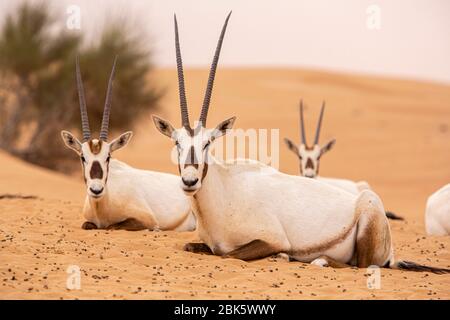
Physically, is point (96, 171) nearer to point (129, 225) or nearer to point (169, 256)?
point (129, 225)

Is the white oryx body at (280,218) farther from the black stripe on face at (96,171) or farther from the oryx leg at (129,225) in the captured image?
the oryx leg at (129,225)

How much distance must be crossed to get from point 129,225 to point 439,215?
4089 millimetres

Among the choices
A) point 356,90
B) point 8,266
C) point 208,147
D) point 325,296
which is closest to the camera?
point 325,296

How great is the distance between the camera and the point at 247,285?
19.3ft

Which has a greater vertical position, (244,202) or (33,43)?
(33,43)

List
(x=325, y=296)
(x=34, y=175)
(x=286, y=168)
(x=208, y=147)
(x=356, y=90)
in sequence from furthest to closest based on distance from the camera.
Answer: (x=356, y=90) < (x=286, y=168) < (x=34, y=175) < (x=208, y=147) < (x=325, y=296)

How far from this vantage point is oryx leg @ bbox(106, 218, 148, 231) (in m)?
8.80

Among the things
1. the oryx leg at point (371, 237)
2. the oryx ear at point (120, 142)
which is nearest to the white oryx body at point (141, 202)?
the oryx ear at point (120, 142)

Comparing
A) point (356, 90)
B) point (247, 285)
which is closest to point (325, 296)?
point (247, 285)

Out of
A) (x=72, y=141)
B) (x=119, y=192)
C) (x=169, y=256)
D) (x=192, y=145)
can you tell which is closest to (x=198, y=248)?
(x=169, y=256)

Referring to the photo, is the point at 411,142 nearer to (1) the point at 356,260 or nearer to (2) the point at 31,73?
(2) the point at 31,73

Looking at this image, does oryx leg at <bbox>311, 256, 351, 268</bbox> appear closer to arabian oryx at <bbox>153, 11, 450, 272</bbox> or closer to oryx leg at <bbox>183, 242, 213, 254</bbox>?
arabian oryx at <bbox>153, 11, 450, 272</bbox>

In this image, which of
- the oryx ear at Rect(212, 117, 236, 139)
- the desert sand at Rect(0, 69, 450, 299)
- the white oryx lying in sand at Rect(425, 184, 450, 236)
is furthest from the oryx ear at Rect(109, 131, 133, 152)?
the white oryx lying in sand at Rect(425, 184, 450, 236)

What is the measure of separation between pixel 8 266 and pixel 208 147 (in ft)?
6.38
